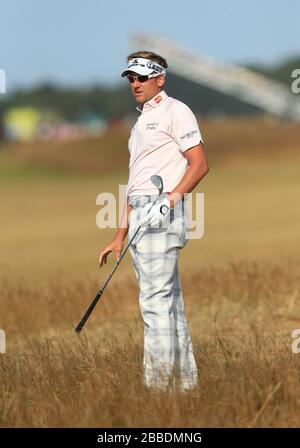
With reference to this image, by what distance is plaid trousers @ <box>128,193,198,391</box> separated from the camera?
23.4 feet

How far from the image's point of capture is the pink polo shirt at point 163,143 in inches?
282

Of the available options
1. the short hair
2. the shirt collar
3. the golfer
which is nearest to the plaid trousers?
the golfer

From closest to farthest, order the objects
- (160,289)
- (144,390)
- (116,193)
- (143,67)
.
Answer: (144,390) < (160,289) < (143,67) < (116,193)

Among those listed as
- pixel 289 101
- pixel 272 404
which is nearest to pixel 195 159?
pixel 272 404

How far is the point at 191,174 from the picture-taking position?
7070 mm

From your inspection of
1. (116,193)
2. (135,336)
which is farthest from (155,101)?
(116,193)

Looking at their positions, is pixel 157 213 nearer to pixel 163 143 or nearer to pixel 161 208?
pixel 161 208

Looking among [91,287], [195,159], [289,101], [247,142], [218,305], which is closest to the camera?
[195,159]

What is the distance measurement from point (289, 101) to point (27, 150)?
76853mm

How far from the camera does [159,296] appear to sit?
7141 mm

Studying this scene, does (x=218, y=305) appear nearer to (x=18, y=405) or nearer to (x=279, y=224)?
(x=18, y=405)

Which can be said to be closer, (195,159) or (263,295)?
(195,159)

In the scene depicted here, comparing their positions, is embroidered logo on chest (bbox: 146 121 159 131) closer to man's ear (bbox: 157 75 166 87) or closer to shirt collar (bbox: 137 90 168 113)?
shirt collar (bbox: 137 90 168 113)

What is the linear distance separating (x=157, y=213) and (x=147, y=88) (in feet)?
2.58
